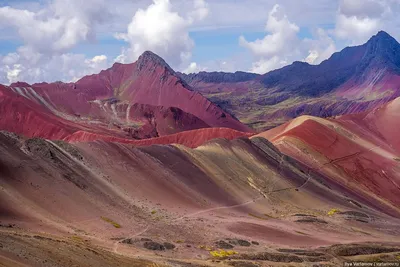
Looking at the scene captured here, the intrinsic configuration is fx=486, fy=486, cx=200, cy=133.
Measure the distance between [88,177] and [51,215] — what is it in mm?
11256

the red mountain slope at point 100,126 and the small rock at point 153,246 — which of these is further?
the red mountain slope at point 100,126

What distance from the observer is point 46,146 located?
53.4 metres

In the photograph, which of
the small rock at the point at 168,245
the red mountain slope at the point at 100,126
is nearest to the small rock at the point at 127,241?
the small rock at the point at 168,245

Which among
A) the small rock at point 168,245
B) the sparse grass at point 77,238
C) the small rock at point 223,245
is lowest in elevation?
the sparse grass at point 77,238

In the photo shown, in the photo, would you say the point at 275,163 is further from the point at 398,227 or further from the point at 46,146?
the point at 46,146

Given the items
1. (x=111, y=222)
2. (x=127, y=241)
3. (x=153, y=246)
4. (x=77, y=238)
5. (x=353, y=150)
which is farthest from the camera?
(x=353, y=150)

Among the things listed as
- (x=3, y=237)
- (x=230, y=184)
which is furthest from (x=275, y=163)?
(x=3, y=237)

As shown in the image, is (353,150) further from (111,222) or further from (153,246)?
(153,246)

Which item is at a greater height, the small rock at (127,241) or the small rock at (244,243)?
the small rock at (244,243)

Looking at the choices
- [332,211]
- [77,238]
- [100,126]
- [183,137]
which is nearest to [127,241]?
[77,238]

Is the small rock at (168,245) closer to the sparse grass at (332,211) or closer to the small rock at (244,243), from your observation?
the small rock at (244,243)

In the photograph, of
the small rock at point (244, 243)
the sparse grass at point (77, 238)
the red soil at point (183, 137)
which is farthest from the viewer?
the red soil at point (183, 137)

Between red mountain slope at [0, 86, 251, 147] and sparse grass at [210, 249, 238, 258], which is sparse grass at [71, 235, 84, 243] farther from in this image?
red mountain slope at [0, 86, 251, 147]

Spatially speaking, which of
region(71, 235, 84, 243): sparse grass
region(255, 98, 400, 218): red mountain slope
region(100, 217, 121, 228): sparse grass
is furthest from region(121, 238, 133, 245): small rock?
Answer: region(255, 98, 400, 218): red mountain slope
